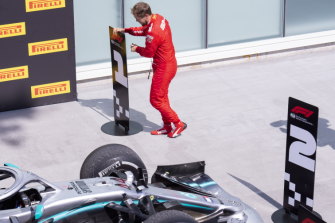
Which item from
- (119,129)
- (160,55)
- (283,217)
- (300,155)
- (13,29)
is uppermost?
(13,29)

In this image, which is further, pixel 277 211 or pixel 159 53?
pixel 159 53

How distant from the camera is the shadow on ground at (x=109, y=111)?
11.6m

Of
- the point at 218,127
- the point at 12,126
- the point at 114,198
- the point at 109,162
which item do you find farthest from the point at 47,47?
the point at 114,198

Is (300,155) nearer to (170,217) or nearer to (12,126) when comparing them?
(170,217)

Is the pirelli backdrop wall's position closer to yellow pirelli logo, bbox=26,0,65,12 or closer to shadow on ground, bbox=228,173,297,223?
yellow pirelli logo, bbox=26,0,65,12

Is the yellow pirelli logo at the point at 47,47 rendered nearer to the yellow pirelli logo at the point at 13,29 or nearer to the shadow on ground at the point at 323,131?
the yellow pirelli logo at the point at 13,29

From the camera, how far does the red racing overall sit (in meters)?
10.6

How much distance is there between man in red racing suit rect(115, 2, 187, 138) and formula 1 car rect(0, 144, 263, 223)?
2514mm

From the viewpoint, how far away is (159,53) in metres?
10.8

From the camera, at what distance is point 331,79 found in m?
13.2

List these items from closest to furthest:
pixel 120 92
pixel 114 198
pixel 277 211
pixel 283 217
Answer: pixel 114 198, pixel 283 217, pixel 277 211, pixel 120 92

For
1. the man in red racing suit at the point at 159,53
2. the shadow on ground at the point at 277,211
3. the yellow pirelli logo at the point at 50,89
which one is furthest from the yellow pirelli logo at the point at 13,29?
the shadow on ground at the point at 277,211

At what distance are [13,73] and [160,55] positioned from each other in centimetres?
238

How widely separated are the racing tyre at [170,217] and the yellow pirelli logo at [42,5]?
17.6 feet
